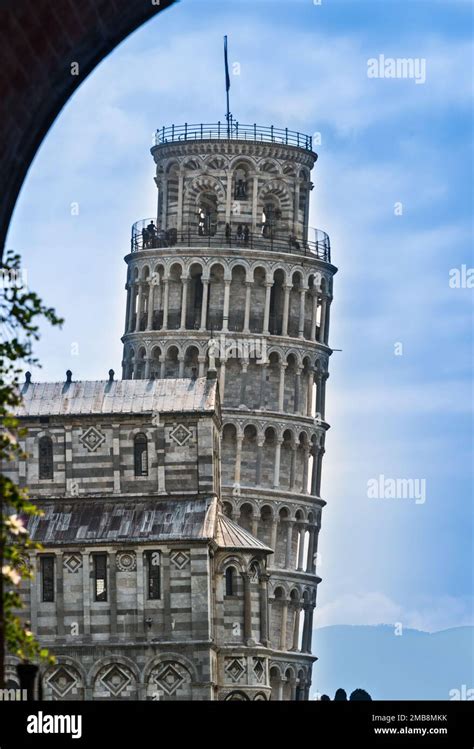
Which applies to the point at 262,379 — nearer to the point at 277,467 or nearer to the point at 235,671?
the point at 277,467

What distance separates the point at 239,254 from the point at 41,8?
92023 millimetres

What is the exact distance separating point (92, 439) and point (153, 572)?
24.1 feet

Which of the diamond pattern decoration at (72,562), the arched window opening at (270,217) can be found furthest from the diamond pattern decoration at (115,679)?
the arched window opening at (270,217)

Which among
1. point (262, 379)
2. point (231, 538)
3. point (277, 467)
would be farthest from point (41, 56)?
point (262, 379)

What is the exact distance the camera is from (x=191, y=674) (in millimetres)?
86000

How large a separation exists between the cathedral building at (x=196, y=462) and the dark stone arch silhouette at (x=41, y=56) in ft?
188

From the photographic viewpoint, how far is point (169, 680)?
86.1 m

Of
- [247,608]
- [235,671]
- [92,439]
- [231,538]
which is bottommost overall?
[235,671]

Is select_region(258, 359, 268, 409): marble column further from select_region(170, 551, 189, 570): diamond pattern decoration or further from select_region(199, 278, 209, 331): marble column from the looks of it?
select_region(170, 551, 189, 570): diamond pattern decoration

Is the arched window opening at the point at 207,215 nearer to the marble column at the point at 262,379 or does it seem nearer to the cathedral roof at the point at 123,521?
the marble column at the point at 262,379

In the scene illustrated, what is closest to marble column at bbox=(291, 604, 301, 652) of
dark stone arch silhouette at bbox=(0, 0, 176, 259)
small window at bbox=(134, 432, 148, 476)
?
small window at bbox=(134, 432, 148, 476)

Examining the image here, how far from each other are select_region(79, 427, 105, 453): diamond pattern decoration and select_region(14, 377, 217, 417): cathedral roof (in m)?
0.81
